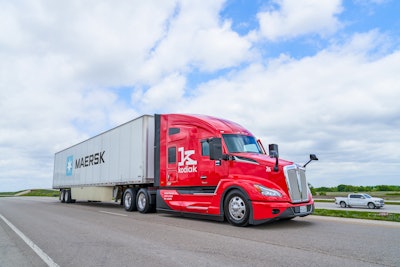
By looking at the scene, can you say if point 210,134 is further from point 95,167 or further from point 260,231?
point 95,167

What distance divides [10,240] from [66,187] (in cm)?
1809

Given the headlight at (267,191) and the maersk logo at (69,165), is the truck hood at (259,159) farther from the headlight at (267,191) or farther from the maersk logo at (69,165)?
the maersk logo at (69,165)

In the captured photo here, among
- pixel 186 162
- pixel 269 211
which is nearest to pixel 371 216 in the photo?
pixel 269 211

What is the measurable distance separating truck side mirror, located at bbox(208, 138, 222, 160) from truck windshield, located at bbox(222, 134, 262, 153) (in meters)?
0.54

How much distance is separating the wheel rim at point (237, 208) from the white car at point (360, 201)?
2618cm

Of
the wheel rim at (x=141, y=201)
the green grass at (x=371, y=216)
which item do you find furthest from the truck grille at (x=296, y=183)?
the wheel rim at (x=141, y=201)

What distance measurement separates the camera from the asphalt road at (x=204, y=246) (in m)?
4.92

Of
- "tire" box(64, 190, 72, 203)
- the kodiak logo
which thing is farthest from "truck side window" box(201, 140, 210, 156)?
"tire" box(64, 190, 72, 203)

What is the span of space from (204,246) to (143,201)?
7.72m

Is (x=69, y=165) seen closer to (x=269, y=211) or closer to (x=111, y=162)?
(x=111, y=162)

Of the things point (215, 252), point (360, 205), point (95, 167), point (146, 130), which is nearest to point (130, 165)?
point (146, 130)

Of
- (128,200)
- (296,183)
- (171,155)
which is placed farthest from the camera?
(128,200)

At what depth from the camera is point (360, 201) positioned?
3152 cm

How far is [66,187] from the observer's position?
24.2m
